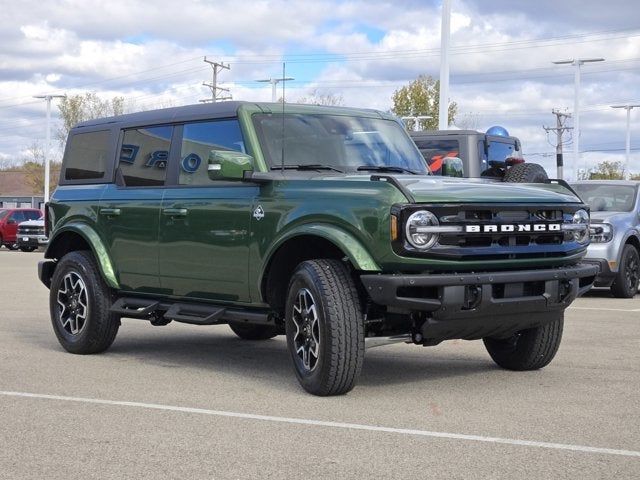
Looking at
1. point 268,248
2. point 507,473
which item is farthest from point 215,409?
point 507,473

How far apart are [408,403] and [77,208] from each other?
3.93 meters

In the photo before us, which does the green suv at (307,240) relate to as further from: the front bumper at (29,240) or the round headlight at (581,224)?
the front bumper at (29,240)

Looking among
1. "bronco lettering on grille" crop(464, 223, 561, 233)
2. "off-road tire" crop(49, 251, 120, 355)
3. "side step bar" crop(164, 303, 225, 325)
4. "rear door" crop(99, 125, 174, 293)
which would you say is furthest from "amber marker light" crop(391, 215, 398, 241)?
"off-road tire" crop(49, 251, 120, 355)

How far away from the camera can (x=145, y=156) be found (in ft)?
28.8

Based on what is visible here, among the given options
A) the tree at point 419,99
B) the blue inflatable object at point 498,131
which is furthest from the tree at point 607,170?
the blue inflatable object at point 498,131

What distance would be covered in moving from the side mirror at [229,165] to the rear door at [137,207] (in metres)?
1.14

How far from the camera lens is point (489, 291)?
6.56 meters

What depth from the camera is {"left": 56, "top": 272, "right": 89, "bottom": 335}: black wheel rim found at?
903cm

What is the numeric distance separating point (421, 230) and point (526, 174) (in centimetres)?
239

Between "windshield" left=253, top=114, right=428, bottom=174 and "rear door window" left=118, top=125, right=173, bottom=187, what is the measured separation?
1.06 meters

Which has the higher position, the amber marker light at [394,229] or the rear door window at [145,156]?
the rear door window at [145,156]

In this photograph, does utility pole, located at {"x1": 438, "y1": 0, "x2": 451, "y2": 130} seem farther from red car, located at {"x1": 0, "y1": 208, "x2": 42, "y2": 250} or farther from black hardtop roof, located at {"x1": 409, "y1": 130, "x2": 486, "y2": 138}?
red car, located at {"x1": 0, "y1": 208, "x2": 42, "y2": 250}

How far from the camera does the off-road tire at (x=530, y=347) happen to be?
306 inches

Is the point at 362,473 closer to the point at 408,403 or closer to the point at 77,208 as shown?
the point at 408,403
